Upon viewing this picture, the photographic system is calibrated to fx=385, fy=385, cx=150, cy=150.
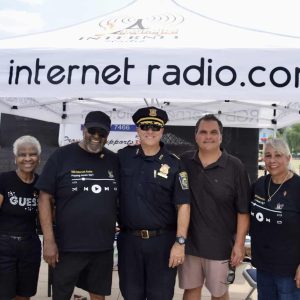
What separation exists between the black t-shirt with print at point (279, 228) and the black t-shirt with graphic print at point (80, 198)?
37.5 inches

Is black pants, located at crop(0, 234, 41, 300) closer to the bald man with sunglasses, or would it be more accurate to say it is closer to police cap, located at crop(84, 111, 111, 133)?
the bald man with sunglasses

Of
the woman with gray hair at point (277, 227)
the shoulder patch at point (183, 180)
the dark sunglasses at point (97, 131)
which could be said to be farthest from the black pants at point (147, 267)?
the dark sunglasses at point (97, 131)

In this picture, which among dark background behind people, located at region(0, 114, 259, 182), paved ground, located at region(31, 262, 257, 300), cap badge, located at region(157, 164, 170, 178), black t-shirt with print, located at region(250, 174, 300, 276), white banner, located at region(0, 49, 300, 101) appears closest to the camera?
white banner, located at region(0, 49, 300, 101)

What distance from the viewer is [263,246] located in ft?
8.04

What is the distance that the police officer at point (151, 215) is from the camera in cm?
242

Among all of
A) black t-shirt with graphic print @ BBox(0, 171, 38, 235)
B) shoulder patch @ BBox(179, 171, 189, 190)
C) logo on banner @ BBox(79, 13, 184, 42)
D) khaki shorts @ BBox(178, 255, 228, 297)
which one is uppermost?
logo on banner @ BBox(79, 13, 184, 42)

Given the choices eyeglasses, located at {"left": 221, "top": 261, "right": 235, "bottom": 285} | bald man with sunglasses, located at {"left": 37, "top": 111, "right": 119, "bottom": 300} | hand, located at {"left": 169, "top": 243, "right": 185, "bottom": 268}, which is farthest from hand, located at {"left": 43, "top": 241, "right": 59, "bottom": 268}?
eyeglasses, located at {"left": 221, "top": 261, "right": 235, "bottom": 285}

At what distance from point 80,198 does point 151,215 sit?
46 centimetres

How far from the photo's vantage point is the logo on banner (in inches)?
96.7

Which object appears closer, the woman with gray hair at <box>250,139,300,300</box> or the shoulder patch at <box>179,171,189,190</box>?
the woman with gray hair at <box>250,139,300,300</box>

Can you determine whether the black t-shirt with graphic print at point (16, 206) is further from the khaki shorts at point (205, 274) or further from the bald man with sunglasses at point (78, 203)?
the khaki shorts at point (205, 274)

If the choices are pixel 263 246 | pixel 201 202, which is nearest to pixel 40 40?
pixel 201 202

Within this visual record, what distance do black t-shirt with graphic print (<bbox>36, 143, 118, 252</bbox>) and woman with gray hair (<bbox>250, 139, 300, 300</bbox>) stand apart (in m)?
0.95

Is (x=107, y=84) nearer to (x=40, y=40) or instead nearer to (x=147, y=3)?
(x=40, y=40)
